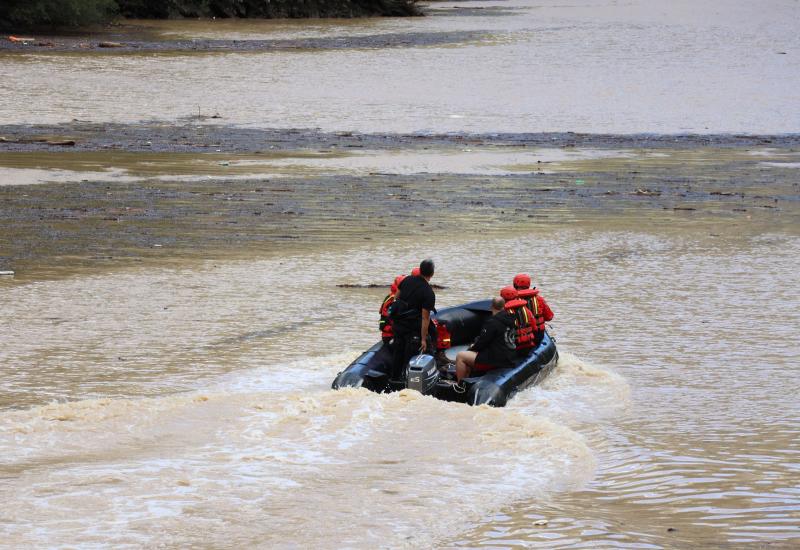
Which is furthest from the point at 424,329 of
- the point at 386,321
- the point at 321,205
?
the point at 321,205

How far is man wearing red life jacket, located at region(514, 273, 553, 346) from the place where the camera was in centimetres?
1143

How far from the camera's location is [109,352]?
11938 mm

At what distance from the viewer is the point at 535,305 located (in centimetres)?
1148

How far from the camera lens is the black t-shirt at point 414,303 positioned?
35.9 feet

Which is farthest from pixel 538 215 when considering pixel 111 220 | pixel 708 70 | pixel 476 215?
pixel 708 70

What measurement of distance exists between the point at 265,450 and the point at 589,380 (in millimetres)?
3425

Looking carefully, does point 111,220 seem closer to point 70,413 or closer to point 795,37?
point 70,413

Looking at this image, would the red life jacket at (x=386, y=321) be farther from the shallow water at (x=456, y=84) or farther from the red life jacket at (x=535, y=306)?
the shallow water at (x=456, y=84)

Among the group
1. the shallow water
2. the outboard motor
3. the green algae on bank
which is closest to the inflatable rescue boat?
the outboard motor

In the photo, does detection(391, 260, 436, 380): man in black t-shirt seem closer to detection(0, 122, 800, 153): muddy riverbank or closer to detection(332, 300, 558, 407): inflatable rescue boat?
detection(332, 300, 558, 407): inflatable rescue boat

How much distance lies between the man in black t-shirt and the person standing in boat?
0.38 meters

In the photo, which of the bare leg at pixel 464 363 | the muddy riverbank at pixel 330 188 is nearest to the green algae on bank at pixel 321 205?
the muddy riverbank at pixel 330 188

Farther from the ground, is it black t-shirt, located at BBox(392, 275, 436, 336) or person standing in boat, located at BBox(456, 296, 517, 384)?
black t-shirt, located at BBox(392, 275, 436, 336)

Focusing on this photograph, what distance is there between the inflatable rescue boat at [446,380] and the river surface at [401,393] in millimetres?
185
